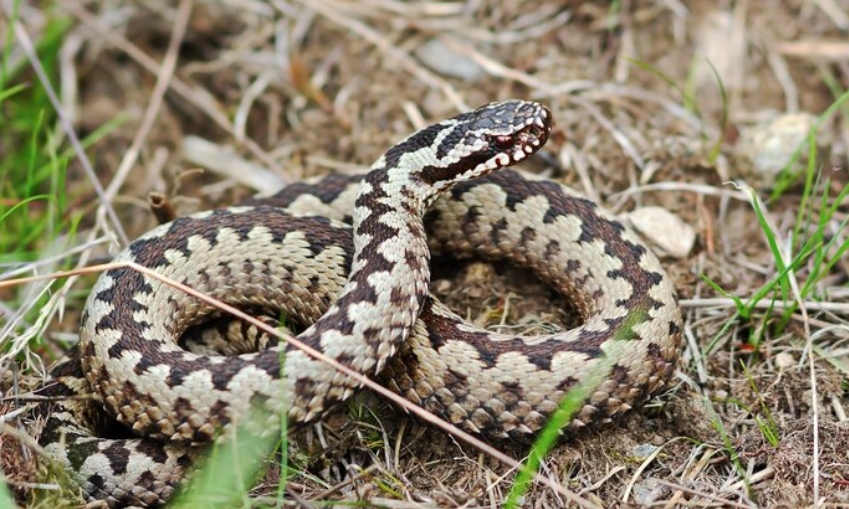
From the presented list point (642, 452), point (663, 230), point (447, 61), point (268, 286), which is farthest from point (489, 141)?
point (447, 61)

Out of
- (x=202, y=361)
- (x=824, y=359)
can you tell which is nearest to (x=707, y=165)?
(x=824, y=359)

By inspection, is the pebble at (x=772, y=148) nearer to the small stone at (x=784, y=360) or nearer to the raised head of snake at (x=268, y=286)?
the small stone at (x=784, y=360)

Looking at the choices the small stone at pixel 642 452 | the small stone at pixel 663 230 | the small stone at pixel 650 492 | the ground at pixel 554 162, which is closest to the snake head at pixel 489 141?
the ground at pixel 554 162

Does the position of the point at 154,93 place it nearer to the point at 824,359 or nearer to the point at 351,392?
the point at 351,392

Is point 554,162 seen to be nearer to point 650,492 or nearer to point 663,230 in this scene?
point 663,230

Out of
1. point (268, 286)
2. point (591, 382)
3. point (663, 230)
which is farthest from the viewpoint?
point (663, 230)

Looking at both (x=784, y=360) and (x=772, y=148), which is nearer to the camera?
(x=784, y=360)

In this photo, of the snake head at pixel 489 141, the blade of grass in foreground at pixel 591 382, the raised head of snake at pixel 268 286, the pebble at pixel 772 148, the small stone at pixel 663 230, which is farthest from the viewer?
the pebble at pixel 772 148
